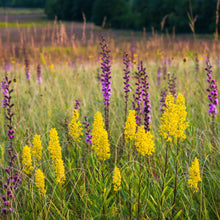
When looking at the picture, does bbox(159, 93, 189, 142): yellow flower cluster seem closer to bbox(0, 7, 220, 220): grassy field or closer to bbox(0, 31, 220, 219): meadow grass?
bbox(0, 7, 220, 220): grassy field

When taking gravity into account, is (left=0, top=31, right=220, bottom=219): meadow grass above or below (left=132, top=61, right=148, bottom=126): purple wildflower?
below

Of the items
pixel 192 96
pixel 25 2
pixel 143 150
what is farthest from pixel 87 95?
pixel 25 2

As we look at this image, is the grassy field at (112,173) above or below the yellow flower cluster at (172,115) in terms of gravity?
below

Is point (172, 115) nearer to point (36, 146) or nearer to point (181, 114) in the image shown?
point (181, 114)

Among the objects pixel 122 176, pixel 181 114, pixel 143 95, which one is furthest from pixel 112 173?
pixel 181 114

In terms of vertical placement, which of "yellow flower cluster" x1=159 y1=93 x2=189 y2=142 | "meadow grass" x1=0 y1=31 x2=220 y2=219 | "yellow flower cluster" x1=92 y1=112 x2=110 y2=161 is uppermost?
"yellow flower cluster" x1=159 y1=93 x2=189 y2=142

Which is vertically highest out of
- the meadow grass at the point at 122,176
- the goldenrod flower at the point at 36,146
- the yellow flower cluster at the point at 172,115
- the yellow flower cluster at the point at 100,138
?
the yellow flower cluster at the point at 172,115

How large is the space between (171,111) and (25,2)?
4777cm

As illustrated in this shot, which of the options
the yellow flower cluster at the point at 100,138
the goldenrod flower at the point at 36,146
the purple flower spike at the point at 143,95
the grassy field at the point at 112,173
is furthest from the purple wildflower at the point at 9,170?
the purple flower spike at the point at 143,95

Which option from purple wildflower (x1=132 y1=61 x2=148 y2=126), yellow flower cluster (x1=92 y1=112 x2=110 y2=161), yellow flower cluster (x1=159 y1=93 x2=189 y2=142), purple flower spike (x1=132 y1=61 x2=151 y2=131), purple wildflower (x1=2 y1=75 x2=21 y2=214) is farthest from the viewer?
purple wildflower (x1=132 y1=61 x2=148 y2=126)

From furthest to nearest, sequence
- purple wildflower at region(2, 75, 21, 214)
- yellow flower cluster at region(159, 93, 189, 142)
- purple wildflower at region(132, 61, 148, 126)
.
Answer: purple wildflower at region(132, 61, 148, 126) → purple wildflower at region(2, 75, 21, 214) → yellow flower cluster at region(159, 93, 189, 142)

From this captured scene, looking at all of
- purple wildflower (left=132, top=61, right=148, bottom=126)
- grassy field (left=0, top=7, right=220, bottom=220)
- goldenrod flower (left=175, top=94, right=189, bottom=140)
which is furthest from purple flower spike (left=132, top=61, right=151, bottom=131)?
goldenrod flower (left=175, top=94, right=189, bottom=140)

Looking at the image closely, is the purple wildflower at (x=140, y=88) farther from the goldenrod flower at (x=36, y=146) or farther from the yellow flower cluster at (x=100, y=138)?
the goldenrod flower at (x=36, y=146)

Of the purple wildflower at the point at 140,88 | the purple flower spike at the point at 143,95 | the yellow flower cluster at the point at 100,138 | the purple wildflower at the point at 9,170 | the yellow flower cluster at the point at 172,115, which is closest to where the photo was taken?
the yellow flower cluster at the point at 172,115
